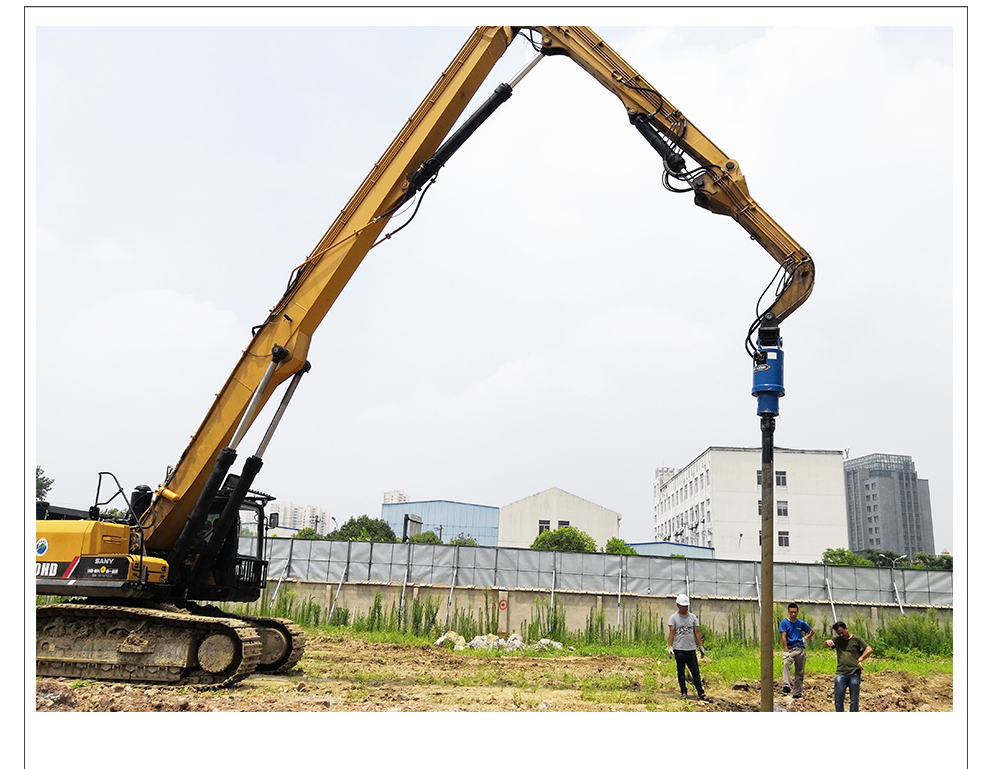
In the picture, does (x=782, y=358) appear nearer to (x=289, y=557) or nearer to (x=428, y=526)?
(x=289, y=557)

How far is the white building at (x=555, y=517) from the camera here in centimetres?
5847

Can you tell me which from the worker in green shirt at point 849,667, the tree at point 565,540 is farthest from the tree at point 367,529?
the worker in green shirt at point 849,667

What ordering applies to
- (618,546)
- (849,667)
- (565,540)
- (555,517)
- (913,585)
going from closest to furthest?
(849,667), (913,585), (565,540), (618,546), (555,517)

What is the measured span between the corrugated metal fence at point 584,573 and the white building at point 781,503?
33027 mm

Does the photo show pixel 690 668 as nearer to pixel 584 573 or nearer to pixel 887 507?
pixel 584 573

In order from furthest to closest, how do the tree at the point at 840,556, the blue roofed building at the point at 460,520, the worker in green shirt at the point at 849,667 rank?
the blue roofed building at the point at 460,520 → the tree at the point at 840,556 → the worker in green shirt at the point at 849,667

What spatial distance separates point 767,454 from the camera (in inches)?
283

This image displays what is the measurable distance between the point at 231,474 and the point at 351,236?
11.3 feet

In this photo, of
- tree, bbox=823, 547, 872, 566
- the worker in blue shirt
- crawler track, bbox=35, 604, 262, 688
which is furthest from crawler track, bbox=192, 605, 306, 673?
tree, bbox=823, 547, 872, 566

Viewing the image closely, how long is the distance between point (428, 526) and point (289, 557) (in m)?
52.5

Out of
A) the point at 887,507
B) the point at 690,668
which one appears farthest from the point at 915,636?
the point at 887,507

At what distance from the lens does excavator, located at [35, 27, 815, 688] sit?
28.9ft

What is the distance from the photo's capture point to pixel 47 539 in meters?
8.97

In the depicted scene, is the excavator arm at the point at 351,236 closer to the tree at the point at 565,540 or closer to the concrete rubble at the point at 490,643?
the concrete rubble at the point at 490,643
